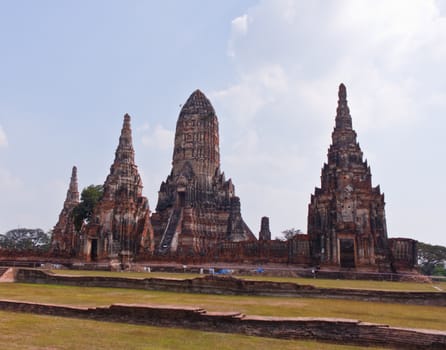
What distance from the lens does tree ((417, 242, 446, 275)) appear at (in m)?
61.8

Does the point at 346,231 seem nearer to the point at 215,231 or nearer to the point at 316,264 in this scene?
the point at 316,264

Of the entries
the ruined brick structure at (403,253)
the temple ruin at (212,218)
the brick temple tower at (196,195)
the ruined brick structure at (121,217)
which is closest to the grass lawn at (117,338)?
Result: the temple ruin at (212,218)

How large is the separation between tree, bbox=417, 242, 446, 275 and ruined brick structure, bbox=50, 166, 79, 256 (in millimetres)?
45826

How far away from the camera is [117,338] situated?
313 inches

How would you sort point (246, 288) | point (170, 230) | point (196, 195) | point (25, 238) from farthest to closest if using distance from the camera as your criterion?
point (25, 238) → point (196, 195) → point (170, 230) → point (246, 288)

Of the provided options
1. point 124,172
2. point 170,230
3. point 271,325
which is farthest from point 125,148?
point 271,325

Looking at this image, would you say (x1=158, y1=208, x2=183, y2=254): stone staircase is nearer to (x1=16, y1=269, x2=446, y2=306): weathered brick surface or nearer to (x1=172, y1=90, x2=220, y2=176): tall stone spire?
(x1=172, y1=90, x2=220, y2=176): tall stone spire

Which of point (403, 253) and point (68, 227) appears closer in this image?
point (403, 253)

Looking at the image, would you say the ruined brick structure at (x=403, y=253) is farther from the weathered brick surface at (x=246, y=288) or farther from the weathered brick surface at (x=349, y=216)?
the weathered brick surface at (x=246, y=288)

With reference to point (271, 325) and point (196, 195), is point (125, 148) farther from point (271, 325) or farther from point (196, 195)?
point (271, 325)

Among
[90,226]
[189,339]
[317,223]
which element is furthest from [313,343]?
[90,226]

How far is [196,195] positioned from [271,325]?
45.2 metres

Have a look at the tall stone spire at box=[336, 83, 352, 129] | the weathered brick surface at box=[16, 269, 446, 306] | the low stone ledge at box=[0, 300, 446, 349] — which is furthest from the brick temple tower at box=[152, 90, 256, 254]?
the low stone ledge at box=[0, 300, 446, 349]

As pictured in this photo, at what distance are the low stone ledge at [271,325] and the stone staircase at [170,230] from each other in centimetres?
3550
